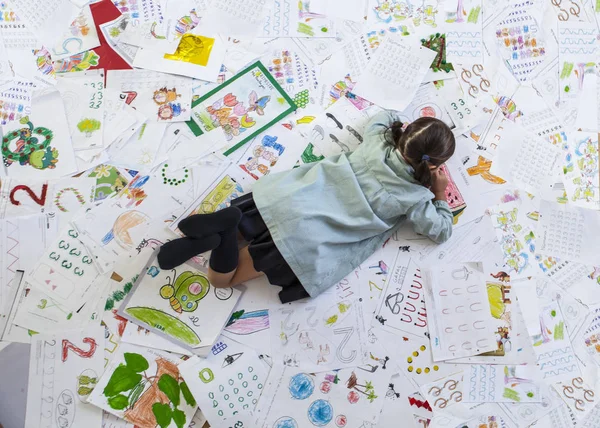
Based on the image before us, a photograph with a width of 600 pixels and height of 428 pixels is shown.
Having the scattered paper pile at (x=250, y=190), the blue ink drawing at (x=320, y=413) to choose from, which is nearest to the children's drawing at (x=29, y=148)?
the scattered paper pile at (x=250, y=190)

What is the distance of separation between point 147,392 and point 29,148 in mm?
610

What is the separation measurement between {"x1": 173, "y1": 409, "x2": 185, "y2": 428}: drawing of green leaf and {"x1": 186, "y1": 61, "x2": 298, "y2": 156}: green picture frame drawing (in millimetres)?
586

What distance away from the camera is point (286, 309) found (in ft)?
3.69

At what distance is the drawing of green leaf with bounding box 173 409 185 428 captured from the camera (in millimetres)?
1054

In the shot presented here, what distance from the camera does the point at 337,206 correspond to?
1.07m

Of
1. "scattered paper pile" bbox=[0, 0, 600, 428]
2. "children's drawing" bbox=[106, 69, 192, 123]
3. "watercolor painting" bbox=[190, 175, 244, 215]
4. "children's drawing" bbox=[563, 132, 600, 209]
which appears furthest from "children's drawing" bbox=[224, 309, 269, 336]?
"children's drawing" bbox=[563, 132, 600, 209]

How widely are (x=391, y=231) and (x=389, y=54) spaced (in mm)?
454

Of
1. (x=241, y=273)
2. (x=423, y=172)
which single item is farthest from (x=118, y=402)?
(x=423, y=172)

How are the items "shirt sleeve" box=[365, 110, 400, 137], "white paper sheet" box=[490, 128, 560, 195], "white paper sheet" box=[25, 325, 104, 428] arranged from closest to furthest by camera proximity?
"white paper sheet" box=[25, 325, 104, 428], "shirt sleeve" box=[365, 110, 400, 137], "white paper sheet" box=[490, 128, 560, 195]

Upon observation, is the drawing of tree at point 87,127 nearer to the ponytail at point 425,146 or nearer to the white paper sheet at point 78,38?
the white paper sheet at point 78,38

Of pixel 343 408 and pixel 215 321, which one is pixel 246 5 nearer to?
pixel 215 321

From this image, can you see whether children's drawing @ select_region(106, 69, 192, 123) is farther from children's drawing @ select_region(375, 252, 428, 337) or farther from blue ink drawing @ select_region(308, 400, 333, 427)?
blue ink drawing @ select_region(308, 400, 333, 427)

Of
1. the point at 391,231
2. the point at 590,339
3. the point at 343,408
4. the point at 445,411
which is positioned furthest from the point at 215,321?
the point at 590,339

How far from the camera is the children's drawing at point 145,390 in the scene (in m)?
1.05
